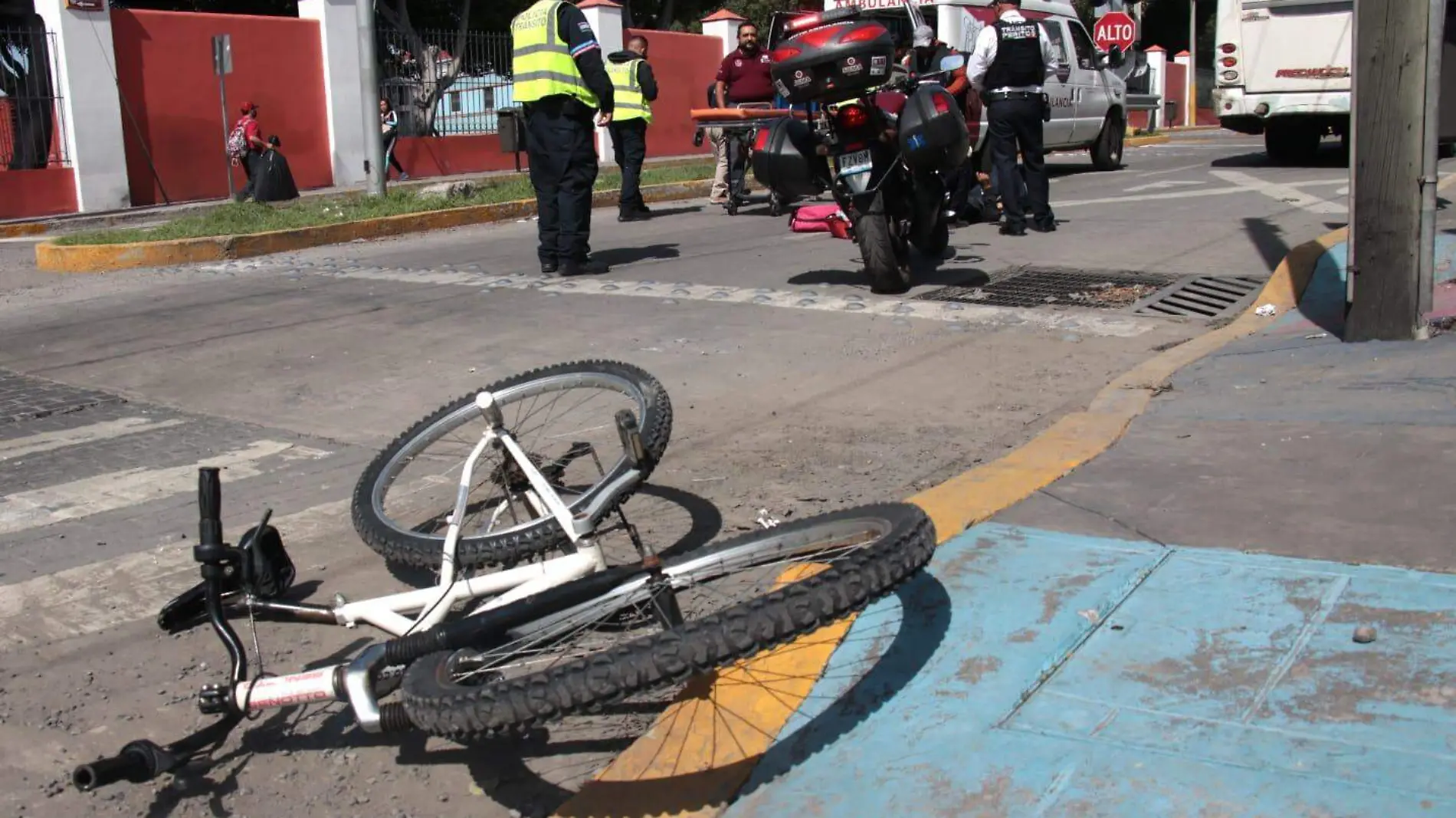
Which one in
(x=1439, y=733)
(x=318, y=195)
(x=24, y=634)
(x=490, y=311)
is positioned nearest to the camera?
(x=1439, y=733)

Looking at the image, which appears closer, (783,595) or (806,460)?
(783,595)

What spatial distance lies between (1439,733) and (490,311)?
6762 mm

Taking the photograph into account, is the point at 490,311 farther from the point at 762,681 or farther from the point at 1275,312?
the point at 762,681

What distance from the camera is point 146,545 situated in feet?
15.2

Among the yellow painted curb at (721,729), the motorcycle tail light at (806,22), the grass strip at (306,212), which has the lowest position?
the yellow painted curb at (721,729)

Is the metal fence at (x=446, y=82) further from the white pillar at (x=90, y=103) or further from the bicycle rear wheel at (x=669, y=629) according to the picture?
the bicycle rear wheel at (x=669, y=629)

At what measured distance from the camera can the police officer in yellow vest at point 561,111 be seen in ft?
31.2

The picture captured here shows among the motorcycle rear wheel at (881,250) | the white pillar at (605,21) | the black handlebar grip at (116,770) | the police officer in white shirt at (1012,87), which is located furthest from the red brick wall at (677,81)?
the black handlebar grip at (116,770)

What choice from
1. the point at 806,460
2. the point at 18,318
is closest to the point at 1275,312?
the point at 806,460

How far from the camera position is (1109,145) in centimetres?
1800

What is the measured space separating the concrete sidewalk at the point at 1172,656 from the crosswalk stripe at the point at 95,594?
7.00 feet

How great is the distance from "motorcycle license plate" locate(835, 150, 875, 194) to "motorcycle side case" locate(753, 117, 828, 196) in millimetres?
241

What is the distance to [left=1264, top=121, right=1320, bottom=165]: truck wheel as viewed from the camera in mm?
17484

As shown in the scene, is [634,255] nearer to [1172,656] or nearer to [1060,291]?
[1060,291]
